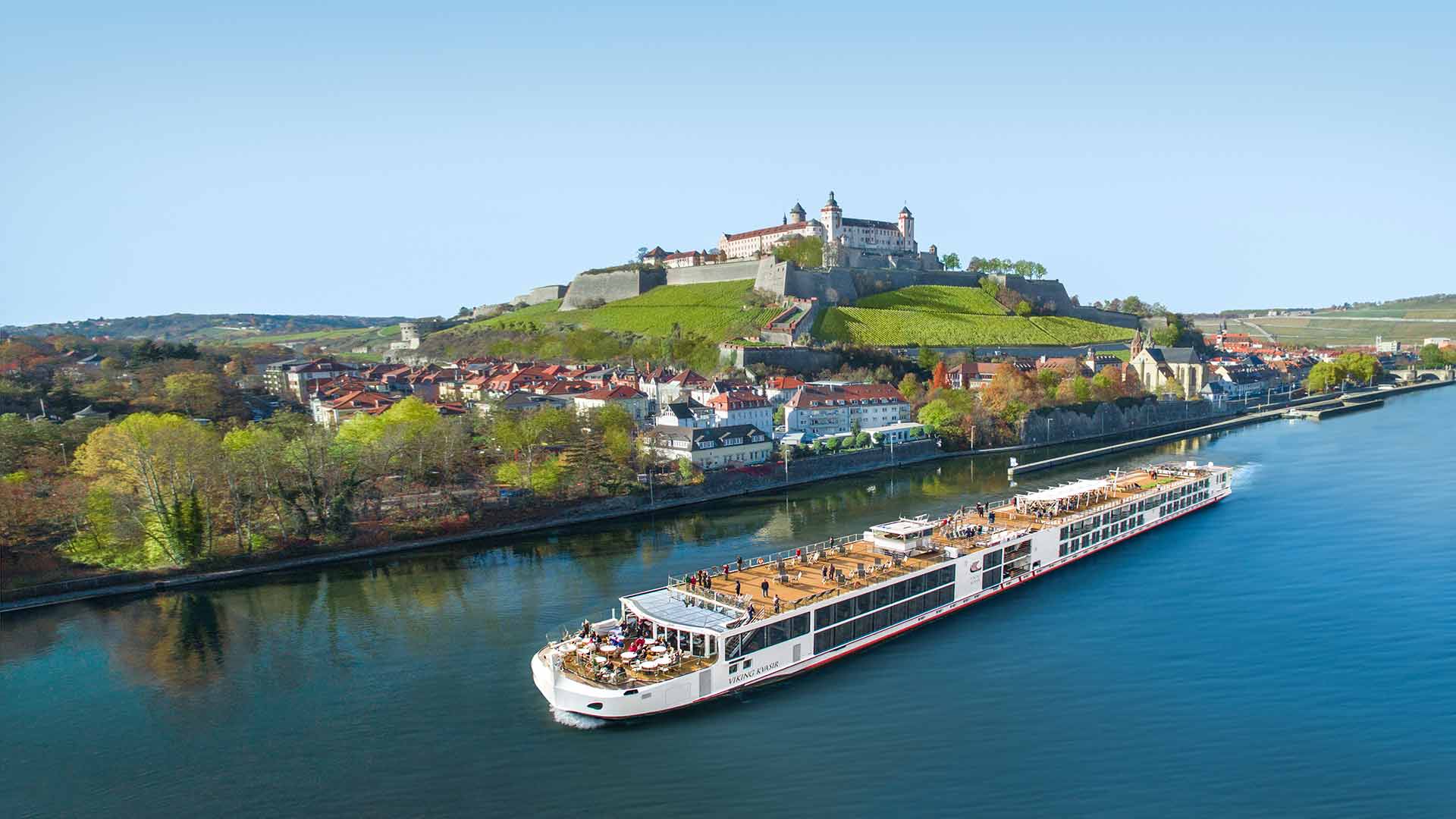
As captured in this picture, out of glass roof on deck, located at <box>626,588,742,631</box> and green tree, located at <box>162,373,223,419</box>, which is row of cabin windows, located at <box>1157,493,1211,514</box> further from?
green tree, located at <box>162,373,223,419</box>

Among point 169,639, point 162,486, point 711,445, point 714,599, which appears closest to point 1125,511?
point 714,599

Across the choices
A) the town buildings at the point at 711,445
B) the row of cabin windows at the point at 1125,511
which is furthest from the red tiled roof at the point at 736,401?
the row of cabin windows at the point at 1125,511

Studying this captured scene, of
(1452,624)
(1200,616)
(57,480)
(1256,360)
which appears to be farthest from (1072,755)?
(1256,360)

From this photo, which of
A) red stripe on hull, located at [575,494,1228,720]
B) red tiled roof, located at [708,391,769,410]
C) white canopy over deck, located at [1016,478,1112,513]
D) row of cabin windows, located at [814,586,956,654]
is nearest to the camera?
red stripe on hull, located at [575,494,1228,720]

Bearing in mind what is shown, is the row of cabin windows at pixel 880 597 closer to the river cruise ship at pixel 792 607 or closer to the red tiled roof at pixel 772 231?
the river cruise ship at pixel 792 607

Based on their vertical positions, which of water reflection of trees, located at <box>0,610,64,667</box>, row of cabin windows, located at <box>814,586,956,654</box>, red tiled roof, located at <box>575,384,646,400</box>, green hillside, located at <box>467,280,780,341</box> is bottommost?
water reflection of trees, located at <box>0,610,64,667</box>

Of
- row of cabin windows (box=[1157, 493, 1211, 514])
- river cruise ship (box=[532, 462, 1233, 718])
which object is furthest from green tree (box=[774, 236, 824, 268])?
river cruise ship (box=[532, 462, 1233, 718])
